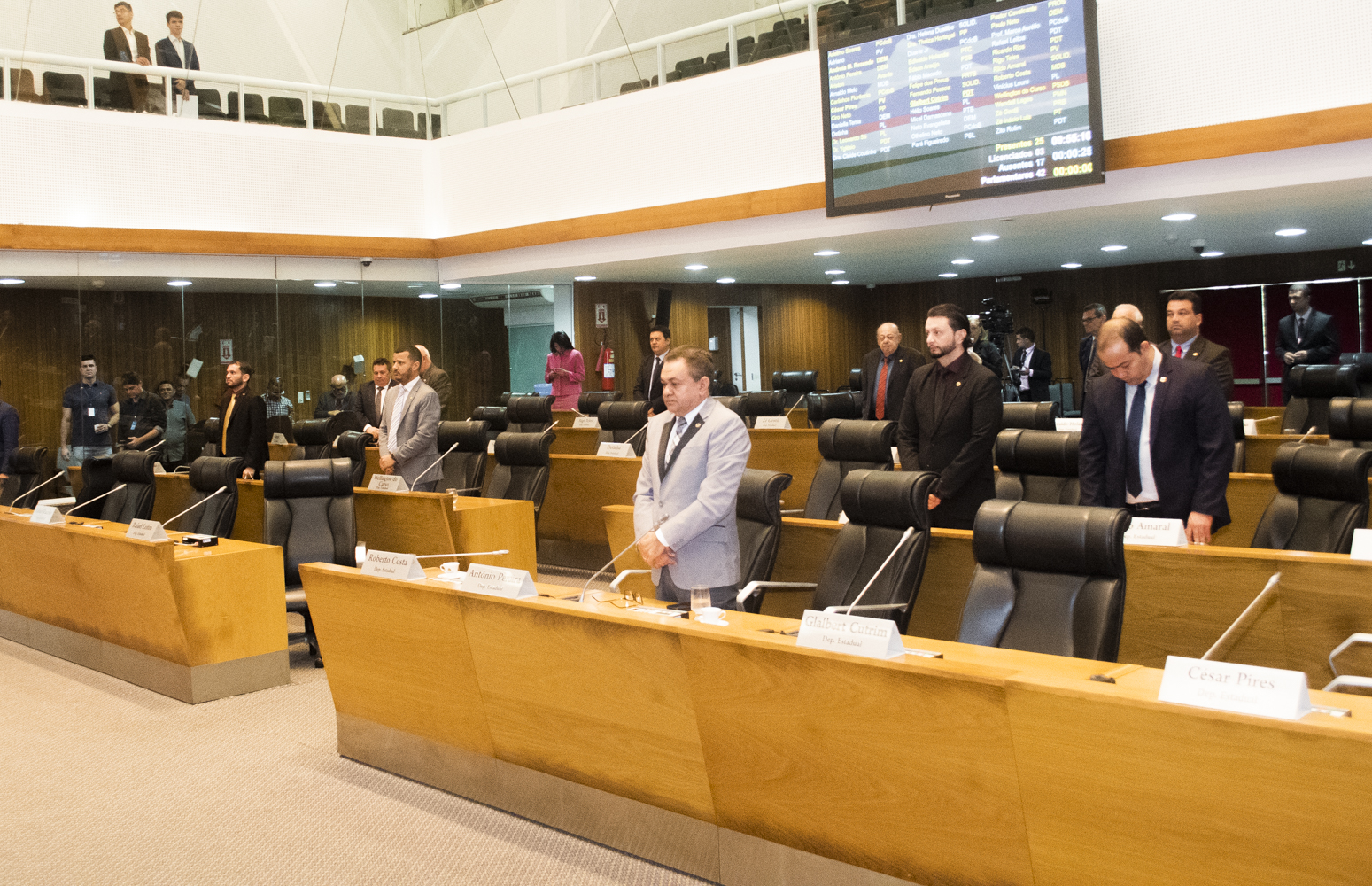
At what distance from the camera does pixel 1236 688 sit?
2.00 metres

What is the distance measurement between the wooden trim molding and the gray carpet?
5.65 metres

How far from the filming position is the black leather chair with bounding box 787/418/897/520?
17.9ft

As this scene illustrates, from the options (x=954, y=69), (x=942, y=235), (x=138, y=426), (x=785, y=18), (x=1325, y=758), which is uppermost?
(x=785, y=18)

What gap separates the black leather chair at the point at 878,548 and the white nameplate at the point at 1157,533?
70cm

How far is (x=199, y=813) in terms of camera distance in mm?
3805

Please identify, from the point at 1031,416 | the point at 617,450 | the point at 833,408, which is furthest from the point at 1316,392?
the point at 617,450

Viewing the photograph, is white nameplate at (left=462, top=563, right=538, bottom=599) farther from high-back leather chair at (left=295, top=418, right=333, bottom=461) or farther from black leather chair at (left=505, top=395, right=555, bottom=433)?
black leather chair at (left=505, top=395, right=555, bottom=433)

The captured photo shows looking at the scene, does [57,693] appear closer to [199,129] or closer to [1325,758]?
[1325,758]

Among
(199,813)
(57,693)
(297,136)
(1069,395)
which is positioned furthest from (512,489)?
(1069,395)

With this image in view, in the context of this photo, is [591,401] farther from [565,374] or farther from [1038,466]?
[1038,466]

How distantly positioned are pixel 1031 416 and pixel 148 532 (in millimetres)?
4826

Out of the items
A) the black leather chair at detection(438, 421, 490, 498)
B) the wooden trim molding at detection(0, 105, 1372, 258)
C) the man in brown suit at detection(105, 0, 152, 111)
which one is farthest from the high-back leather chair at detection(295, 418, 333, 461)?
the man in brown suit at detection(105, 0, 152, 111)

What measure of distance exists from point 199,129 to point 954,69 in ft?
23.7

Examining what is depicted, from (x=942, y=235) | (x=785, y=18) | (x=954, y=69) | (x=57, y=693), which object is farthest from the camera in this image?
(x=942, y=235)
